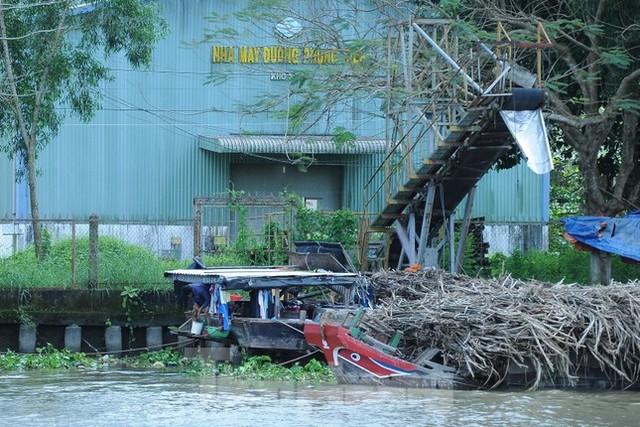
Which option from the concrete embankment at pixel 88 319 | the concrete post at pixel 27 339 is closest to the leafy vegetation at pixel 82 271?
the concrete embankment at pixel 88 319

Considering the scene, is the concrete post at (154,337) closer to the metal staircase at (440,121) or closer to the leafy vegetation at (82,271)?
the leafy vegetation at (82,271)

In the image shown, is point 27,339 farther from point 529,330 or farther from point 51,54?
point 529,330

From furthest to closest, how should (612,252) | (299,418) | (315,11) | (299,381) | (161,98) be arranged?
1. (161,98)
2. (315,11)
3. (612,252)
4. (299,381)
5. (299,418)

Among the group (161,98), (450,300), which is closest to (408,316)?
(450,300)

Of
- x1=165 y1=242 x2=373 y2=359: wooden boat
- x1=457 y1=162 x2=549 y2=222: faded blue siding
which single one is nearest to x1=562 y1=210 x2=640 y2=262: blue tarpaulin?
x1=165 y1=242 x2=373 y2=359: wooden boat

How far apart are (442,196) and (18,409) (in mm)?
11768

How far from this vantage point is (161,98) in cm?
3488

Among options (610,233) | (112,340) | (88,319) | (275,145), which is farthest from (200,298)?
(275,145)

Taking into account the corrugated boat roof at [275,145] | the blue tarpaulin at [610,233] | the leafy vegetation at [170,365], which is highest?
the corrugated boat roof at [275,145]

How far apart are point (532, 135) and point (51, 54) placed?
37.4 ft

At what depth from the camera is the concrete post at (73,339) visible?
2200 cm

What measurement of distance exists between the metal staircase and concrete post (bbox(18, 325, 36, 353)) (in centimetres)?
812

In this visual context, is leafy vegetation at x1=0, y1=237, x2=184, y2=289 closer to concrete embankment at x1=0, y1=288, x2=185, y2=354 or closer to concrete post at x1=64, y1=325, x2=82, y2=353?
concrete embankment at x1=0, y1=288, x2=185, y2=354

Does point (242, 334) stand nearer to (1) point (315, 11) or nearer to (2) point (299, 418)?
(2) point (299, 418)
